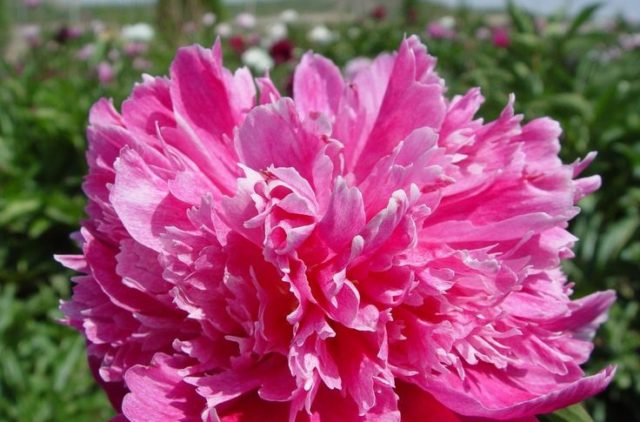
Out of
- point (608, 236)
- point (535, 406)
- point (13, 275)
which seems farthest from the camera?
point (13, 275)

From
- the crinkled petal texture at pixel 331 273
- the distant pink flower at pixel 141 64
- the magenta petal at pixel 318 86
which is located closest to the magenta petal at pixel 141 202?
the crinkled petal texture at pixel 331 273

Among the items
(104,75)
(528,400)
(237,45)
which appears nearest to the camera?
(528,400)

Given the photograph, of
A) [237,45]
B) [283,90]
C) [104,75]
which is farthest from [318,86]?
[237,45]

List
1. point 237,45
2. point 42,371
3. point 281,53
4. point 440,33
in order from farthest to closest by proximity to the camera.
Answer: point 440,33, point 237,45, point 281,53, point 42,371

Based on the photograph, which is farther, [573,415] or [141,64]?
[141,64]

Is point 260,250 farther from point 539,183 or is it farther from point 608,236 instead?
point 608,236

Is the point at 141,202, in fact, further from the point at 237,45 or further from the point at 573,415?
the point at 237,45

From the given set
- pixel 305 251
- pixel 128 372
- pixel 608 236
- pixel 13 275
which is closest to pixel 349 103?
pixel 305 251

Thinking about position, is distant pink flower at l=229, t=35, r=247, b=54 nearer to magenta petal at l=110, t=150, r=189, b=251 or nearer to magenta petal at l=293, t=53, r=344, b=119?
magenta petal at l=293, t=53, r=344, b=119
